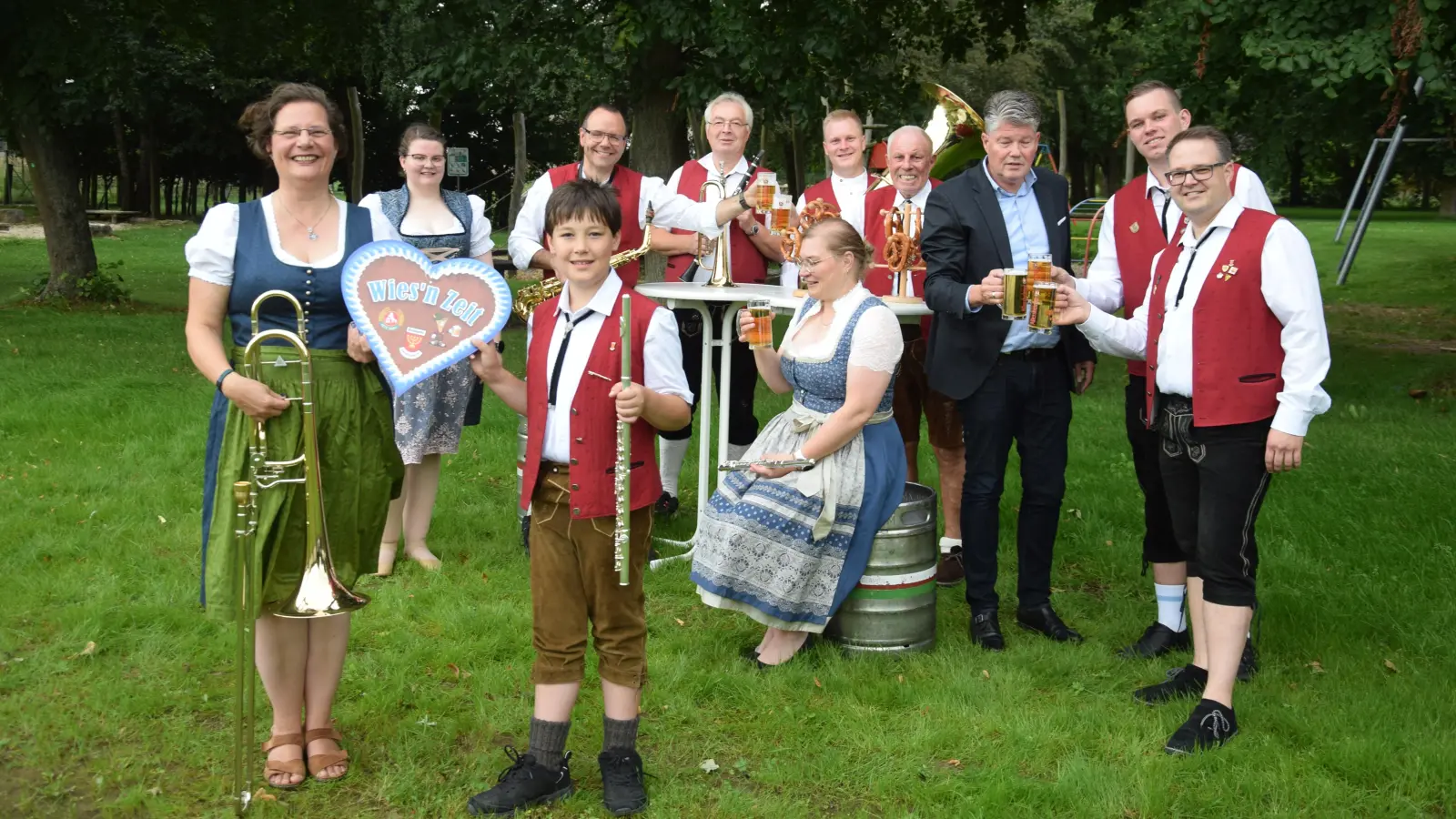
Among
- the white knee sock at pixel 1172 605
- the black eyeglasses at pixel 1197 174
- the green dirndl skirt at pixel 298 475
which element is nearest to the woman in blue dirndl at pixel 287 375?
the green dirndl skirt at pixel 298 475

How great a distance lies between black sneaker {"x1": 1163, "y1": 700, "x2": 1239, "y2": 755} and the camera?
4.09 metres

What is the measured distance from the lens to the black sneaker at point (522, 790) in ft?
12.1

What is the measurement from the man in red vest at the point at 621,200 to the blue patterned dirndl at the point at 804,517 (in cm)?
116

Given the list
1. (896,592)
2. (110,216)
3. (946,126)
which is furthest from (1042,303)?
(110,216)

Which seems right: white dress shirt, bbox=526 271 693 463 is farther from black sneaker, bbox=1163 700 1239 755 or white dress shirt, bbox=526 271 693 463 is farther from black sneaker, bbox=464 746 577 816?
black sneaker, bbox=1163 700 1239 755

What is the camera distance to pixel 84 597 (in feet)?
18.0

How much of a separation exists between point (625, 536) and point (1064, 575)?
334 centimetres

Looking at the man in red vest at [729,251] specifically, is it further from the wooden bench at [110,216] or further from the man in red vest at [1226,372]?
the wooden bench at [110,216]

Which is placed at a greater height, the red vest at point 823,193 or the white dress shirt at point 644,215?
the red vest at point 823,193

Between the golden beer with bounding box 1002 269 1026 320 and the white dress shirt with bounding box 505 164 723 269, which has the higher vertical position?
the white dress shirt with bounding box 505 164 723 269

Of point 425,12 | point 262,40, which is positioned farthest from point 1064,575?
point 262,40

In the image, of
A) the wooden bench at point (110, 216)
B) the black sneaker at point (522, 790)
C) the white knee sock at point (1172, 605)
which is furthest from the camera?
the wooden bench at point (110, 216)

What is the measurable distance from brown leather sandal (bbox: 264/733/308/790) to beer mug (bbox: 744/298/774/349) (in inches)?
75.9

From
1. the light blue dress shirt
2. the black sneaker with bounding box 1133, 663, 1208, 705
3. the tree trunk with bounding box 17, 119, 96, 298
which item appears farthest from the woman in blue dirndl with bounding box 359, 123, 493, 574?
the tree trunk with bounding box 17, 119, 96, 298
